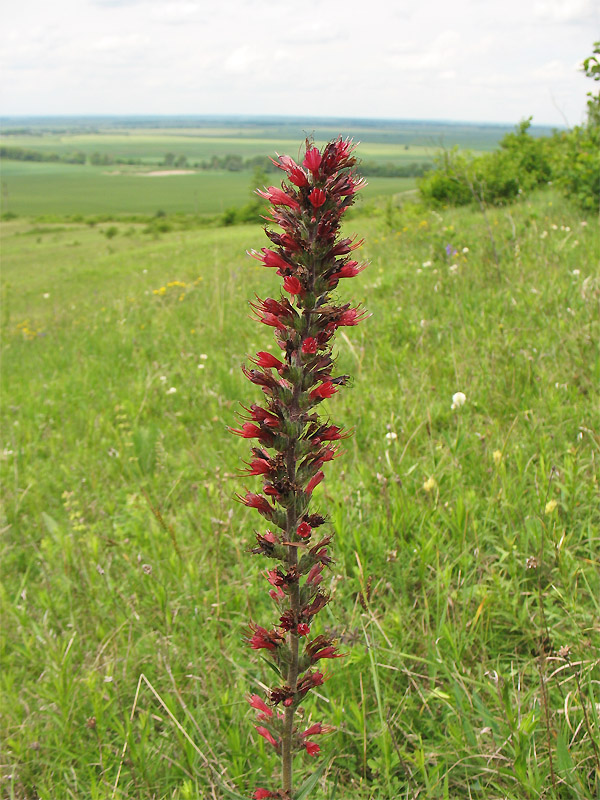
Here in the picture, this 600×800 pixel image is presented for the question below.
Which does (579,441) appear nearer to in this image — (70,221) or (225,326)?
(225,326)

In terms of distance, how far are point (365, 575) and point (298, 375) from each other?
67.7 inches

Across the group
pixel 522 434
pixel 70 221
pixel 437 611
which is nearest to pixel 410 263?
pixel 522 434

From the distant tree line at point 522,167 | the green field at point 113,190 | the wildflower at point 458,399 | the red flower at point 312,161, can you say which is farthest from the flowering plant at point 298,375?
the green field at point 113,190

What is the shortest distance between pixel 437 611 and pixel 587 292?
3806 mm

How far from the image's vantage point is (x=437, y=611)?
2.54 m

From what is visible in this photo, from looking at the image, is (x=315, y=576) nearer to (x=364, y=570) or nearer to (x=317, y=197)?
(x=317, y=197)

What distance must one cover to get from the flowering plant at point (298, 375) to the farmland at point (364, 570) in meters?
0.29

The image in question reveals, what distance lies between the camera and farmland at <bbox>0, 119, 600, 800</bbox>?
2.10m

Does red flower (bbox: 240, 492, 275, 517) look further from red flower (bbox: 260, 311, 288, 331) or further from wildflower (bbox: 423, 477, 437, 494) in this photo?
wildflower (bbox: 423, 477, 437, 494)

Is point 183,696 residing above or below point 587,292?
below

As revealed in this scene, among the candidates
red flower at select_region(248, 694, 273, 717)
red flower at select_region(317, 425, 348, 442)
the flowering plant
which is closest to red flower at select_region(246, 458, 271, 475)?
the flowering plant

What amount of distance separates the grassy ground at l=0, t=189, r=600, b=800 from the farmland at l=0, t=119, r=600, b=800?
18 mm

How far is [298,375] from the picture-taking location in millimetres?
1363

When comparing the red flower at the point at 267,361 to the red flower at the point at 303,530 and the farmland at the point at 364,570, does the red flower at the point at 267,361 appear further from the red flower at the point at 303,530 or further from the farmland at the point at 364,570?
the farmland at the point at 364,570
